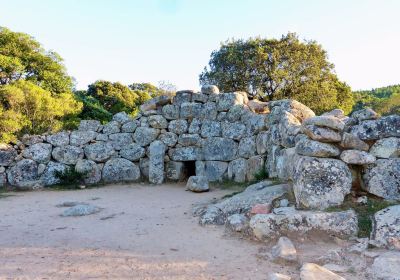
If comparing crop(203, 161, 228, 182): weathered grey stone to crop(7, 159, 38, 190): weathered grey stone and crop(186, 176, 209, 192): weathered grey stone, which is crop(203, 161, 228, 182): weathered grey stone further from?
crop(7, 159, 38, 190): weathered grey stone

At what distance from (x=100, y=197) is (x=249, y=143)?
165 inches

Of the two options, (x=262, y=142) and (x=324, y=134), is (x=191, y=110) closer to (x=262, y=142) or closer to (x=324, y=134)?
(x=262, y=142)

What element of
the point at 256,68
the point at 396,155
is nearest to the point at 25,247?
the point at 396,155

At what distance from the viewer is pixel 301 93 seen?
60.5 ft

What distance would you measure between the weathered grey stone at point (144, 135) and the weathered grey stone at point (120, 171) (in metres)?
0.75

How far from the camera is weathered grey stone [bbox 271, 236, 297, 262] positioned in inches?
166

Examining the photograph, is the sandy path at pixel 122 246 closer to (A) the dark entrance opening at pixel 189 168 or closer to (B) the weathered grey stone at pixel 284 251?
(B) the weathered grey stone at pixel 284 251

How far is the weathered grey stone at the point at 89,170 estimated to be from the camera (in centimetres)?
1095

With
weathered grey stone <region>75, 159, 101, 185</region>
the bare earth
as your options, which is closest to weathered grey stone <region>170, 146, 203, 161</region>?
weathered grey stone <region>75, 159, 101, 185</region>

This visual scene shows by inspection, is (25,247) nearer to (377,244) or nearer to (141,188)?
(377,244)

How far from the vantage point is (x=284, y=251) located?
4.32 m

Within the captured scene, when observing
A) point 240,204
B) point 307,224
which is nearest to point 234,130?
point 240,204

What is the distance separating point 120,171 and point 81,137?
5.50 ft

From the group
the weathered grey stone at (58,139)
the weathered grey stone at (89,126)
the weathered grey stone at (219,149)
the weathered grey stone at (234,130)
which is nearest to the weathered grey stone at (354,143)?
the weathered grey stone at (234,130)
